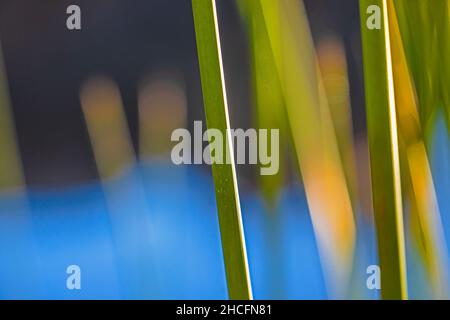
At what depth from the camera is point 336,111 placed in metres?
1.42

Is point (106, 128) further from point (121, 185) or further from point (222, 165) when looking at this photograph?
point (222, 165)

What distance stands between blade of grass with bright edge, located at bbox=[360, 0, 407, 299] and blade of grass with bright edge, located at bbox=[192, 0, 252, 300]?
36 cm

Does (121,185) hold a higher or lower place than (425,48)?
lower

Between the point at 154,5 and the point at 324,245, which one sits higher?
the point at 154,5

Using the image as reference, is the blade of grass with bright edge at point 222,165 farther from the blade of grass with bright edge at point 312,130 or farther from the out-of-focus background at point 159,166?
the blade of grass with bright edge at point 312,130

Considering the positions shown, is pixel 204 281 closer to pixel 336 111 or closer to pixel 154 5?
pixel 336 111

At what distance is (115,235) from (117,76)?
1.36 feet

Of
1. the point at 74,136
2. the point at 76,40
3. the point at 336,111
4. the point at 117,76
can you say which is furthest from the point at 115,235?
the point at 336,111

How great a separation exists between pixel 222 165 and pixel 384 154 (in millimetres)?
426

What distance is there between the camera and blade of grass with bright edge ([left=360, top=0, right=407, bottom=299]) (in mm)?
1415

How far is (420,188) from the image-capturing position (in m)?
1.42

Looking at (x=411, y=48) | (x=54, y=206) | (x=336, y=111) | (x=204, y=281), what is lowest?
(x=204, y=281)

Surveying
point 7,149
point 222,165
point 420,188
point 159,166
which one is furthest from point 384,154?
point 7,149

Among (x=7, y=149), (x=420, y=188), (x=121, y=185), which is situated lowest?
(x=420, y=188)
